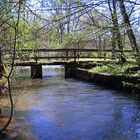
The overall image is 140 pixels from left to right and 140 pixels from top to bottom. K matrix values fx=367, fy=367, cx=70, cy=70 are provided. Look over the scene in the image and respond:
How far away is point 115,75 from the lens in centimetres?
1730

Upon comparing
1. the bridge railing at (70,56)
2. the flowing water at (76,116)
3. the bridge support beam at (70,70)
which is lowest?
the flowing water at (76,116)

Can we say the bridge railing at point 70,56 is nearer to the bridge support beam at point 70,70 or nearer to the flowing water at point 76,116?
the bridge support beam at point 70,70

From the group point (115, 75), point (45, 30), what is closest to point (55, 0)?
point (45, 30)

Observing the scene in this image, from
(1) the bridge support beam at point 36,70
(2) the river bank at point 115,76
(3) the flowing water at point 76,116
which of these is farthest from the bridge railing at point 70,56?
(3) the flowing water at point 76,116

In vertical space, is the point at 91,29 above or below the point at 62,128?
above

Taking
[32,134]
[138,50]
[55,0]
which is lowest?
[32,134]

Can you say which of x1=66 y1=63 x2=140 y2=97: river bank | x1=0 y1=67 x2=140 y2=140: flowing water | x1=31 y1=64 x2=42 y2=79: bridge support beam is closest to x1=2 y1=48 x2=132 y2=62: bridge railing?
x1=31 y1=64 x2=42 y2=79: bridge support beam

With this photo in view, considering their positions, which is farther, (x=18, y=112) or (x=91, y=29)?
(x=18, y=112)

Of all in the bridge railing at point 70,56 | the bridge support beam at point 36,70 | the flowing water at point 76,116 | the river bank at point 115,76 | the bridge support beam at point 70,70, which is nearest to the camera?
the flowing water at point 76,116

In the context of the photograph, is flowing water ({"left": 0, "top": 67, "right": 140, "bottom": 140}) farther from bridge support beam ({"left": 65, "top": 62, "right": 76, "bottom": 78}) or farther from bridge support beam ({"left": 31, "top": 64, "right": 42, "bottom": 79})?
bridge support beam ({"left": 65, "top": 62, "right": 76, "bottom": 78})

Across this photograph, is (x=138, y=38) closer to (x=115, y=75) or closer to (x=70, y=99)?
(x=70, y=99)

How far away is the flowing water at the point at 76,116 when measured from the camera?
350 inches

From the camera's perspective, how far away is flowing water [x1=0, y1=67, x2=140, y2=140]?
888cm

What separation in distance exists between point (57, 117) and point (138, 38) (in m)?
3.44
